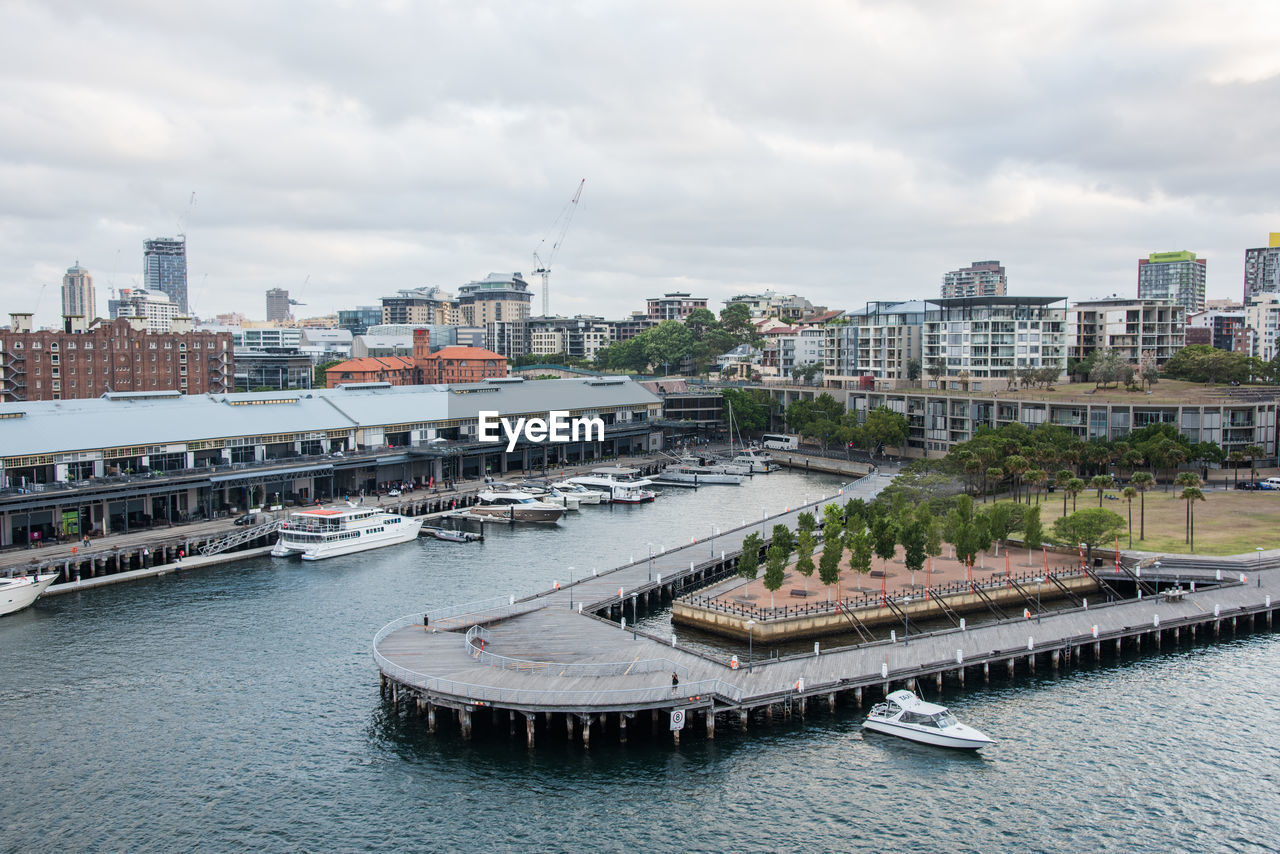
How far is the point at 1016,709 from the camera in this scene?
169 feet

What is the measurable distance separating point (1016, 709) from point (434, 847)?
30.7 meters

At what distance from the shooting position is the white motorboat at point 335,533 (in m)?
85.6

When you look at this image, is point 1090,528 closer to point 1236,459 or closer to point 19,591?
point 1236,459

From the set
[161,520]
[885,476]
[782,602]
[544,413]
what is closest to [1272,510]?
[885,476]

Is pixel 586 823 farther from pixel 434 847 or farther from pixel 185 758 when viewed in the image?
pixel 185 758

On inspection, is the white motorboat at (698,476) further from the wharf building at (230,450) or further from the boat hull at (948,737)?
the boat hull at (948,737)

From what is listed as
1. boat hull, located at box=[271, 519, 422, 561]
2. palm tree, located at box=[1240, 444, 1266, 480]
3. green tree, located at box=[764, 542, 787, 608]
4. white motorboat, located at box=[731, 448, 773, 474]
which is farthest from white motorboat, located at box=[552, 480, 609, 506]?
palm tree, located at box=[1240, 444, 1266, 480]

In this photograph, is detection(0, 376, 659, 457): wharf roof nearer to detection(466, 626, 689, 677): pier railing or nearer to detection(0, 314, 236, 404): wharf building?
detection(466, 626, 689, 677): pier railing

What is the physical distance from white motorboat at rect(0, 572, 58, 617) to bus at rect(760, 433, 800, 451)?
11340cm

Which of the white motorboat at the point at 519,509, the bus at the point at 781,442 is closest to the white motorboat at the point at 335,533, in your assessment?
the white motorboat at the point at 519,509

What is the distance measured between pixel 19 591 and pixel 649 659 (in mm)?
45416

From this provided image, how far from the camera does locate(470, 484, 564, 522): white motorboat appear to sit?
105 m

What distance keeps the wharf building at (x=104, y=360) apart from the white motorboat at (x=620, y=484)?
87.9 meters

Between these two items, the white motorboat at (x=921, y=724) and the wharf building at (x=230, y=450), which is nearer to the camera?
the white motorboat at (x=921, y=724)
